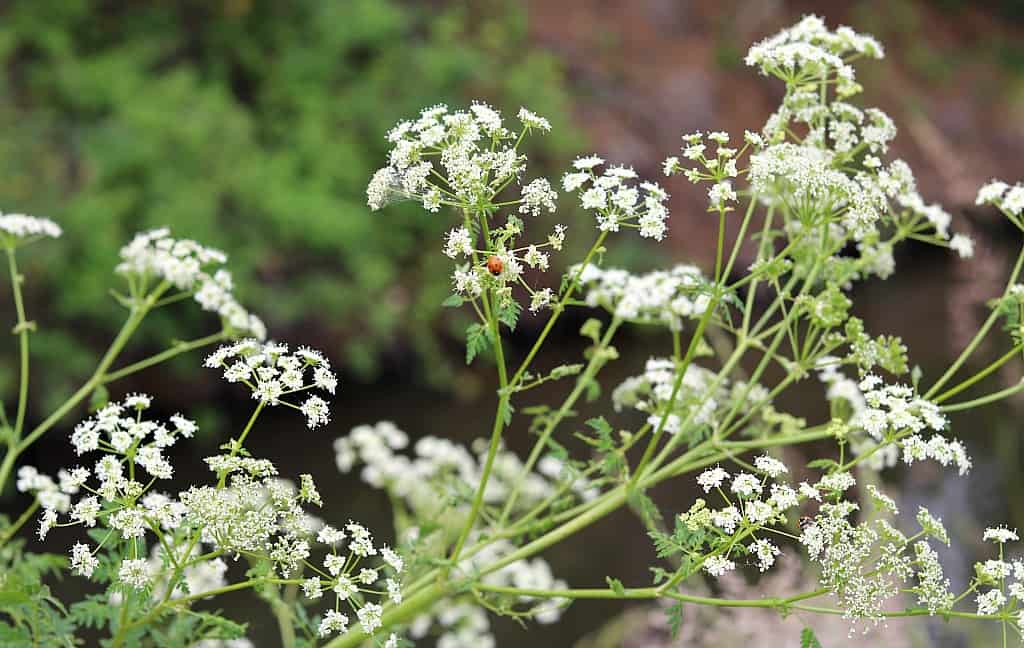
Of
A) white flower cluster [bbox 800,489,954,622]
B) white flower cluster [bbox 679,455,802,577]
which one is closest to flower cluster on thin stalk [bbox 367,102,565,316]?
white flower cluster [bbox 679,455,802,577]

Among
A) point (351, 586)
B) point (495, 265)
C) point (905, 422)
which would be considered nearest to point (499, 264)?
point (495, 265)

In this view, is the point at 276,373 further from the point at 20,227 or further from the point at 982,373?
the point at 982,373

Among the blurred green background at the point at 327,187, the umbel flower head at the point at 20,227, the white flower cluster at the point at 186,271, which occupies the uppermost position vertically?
the blurred green background at the point at 327,187

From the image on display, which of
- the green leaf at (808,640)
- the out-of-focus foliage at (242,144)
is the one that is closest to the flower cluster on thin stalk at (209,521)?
the green leaf at (808,640)

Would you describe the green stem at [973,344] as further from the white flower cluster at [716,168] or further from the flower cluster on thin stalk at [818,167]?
the white flower cluster at [716,168]

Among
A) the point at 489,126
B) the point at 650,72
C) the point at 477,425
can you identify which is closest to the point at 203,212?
the point at 477,425

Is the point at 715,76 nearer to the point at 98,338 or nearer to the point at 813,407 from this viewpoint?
the point at 813,407

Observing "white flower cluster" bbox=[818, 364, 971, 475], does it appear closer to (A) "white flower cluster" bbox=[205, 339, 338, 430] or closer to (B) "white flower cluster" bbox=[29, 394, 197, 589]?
(A) "white flower cluster" bbox=[205, 339, 338, 430]
